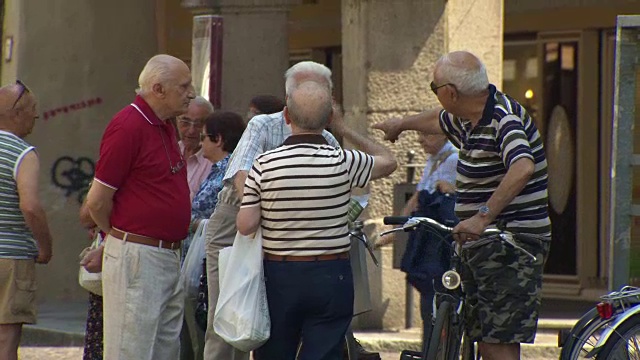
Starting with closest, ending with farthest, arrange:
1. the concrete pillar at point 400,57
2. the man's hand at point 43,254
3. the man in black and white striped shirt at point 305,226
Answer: the man in black and white striped shirt at point 305,226 → the man's hand at point 43,254 → the concrete pillar at point 400,57

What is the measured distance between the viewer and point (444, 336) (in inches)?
269

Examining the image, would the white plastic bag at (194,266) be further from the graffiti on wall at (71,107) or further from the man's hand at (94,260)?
the graffiti on wall at (71,107)

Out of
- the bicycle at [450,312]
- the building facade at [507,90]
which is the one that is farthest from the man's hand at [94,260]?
the building facade at [507,90]

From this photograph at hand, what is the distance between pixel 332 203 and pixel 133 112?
1224mm

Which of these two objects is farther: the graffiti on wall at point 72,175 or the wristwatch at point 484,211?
the graffiti on wall at point 72,175

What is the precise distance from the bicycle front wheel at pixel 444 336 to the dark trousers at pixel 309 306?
18.1 inches

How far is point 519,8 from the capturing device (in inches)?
583

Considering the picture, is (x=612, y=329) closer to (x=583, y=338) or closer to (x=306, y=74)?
(x=583, y=338)

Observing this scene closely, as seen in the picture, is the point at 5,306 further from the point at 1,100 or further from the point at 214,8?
the point at 214,8

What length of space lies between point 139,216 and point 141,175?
7.5 inches

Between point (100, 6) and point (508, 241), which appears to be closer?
point (508, 241)

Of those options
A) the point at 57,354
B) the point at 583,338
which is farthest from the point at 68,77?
the point at 583,338

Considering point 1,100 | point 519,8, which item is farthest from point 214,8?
point 1,100

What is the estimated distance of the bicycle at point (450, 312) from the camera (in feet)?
22.2
